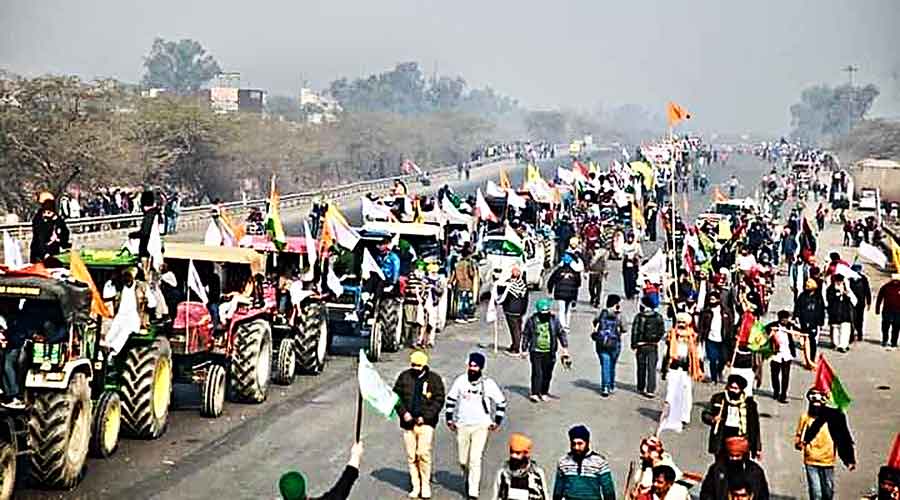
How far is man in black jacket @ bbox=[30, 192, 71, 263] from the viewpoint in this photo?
18.0m

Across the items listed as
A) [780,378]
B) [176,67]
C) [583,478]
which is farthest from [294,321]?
[176,67]

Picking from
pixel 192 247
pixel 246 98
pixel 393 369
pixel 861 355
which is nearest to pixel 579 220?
pixel 861 355

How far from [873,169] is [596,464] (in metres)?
61.9

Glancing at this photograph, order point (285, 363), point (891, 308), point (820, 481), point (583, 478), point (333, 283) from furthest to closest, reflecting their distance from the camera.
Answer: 1. point (891, 308)
2. point (333, 283)
3. point (285, 363)
4. point (820, 481)
5. point (583, 478)

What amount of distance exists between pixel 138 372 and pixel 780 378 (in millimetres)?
9442

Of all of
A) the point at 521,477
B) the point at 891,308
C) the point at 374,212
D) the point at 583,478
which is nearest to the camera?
the point at 583,478

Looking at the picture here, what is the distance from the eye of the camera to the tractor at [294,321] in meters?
20.2

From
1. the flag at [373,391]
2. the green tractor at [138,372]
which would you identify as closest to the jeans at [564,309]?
the green tractor at [138,372]

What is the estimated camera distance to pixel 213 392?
684 inches

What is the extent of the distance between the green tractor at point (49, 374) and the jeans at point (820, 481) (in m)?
6.90

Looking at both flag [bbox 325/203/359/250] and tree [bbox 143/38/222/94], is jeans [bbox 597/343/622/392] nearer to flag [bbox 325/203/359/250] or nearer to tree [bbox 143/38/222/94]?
flag [bbox 325/203/359/250]

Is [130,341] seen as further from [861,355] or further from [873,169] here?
[873,169]

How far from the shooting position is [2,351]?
12.7 m

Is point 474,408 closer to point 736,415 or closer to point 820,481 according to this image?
point 736,415
